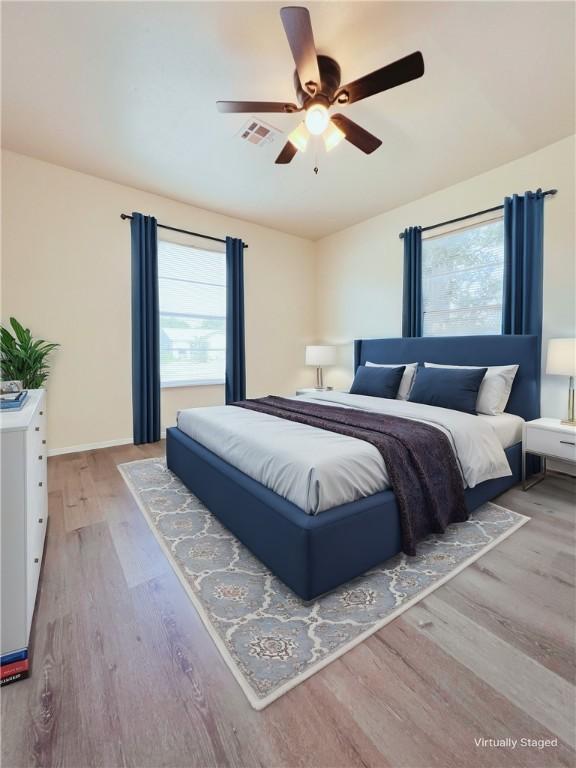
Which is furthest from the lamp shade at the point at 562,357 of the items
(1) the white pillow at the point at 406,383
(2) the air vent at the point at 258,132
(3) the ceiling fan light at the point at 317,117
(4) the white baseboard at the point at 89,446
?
(4) the white baseboard at the point at 89,446

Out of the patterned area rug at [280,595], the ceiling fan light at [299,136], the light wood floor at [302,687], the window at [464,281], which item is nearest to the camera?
the light wood floor at [302,687]

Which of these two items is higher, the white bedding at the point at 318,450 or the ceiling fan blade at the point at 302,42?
the ceiling fan blade at the point at 302,42

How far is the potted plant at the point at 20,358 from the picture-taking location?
3010 millimetres

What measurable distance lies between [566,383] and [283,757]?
3389mm

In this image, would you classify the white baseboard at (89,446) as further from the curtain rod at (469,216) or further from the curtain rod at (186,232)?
the curtain rod at (469,216)

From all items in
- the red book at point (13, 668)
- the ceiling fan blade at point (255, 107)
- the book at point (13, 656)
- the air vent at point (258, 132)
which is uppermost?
the air vent at point (258, 132)

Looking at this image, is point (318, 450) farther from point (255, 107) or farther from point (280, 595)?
point (255, 107)

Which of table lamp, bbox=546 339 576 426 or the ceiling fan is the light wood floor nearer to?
table lamp, bbox=546 339 576 426

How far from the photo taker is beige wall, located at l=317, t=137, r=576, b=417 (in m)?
2.99

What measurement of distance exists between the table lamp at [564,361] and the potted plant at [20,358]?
444 cm

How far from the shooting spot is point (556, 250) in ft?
9.95

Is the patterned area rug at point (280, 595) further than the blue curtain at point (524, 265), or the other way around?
the blue curtain at point (524, 265)

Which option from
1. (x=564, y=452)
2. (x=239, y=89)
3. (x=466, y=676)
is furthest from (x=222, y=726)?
(x=239, y=89)

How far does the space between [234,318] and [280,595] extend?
3.72 metres
